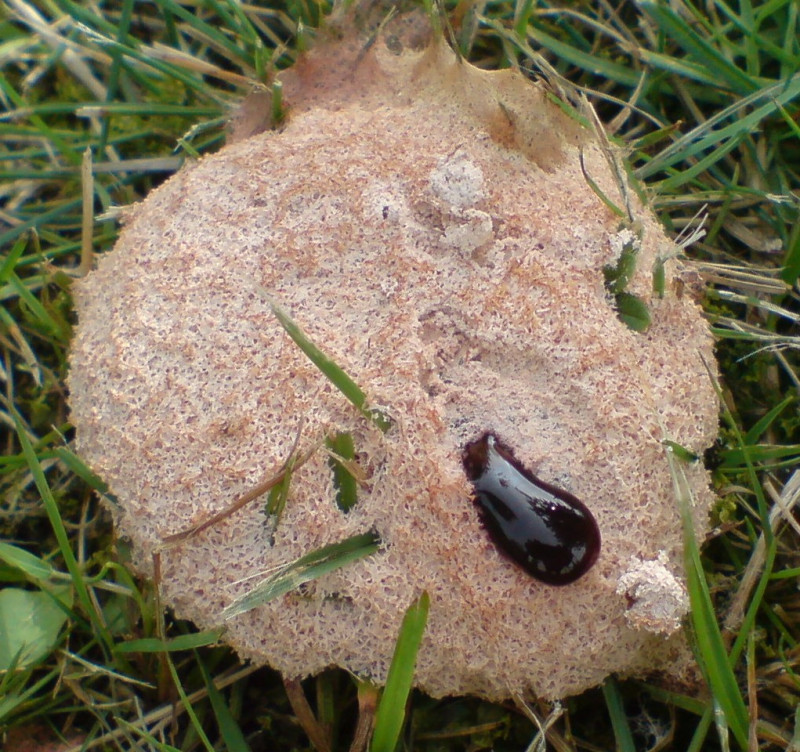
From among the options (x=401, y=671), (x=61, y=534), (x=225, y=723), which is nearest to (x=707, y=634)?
(x=401, y=671)

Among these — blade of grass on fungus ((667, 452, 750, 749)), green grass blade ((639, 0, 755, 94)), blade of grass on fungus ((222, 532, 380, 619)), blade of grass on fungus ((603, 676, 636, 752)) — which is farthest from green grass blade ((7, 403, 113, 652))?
green grass blade ((639, 0, 755, 94))

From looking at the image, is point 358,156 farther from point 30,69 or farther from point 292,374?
point 30,69

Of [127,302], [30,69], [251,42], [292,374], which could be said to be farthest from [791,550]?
[30,69]

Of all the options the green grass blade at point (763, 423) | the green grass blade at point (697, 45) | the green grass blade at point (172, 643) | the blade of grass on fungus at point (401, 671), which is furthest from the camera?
the green grass blade at point (697, 45)

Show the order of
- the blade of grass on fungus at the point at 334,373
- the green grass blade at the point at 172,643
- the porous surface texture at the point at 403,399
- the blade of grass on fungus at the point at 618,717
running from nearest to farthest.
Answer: the blade of grass on fungus at the point at 334,373
the porous surface texture at the point at 403,399
the green grass blade at the point at 172,643
the blade of grass on fungus at the point at 618,717

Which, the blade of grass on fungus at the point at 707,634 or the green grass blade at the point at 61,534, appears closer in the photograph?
the blade of grass on fungus at the point at 707,634

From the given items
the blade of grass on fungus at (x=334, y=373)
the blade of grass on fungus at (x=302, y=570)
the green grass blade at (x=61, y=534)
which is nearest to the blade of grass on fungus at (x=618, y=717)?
the blade of grass on fungus at (x=302, y=570)

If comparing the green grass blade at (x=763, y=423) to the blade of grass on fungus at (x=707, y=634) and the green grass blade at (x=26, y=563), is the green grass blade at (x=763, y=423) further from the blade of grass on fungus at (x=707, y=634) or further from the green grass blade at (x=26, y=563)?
the green grass blade at (x=26, y=563)
